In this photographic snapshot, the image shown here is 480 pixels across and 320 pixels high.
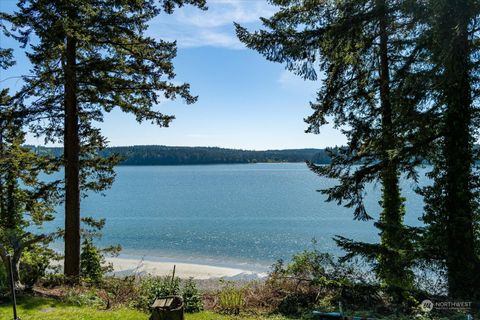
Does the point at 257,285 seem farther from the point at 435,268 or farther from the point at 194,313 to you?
the point at 435,268

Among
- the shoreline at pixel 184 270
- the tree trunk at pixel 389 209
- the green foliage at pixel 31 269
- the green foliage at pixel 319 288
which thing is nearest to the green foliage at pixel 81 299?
the green foliage at pixel 31 269

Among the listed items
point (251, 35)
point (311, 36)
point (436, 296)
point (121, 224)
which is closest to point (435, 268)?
point (436, 296)

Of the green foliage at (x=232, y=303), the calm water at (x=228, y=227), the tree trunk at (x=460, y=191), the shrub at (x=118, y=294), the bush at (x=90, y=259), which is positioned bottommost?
the calm water at (x=228, y=227)

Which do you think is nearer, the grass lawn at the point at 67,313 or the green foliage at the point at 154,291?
the grass lawn at the point at 67,313

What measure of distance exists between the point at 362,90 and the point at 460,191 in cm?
443

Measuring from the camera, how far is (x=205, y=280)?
2262cm

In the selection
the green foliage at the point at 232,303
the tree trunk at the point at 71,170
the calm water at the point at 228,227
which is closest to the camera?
the green foliage at the point at 232,303

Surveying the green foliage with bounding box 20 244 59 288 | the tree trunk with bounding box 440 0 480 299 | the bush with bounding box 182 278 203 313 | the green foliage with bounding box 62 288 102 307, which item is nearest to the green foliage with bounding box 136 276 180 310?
the bush with bounding box 182 278 203 313

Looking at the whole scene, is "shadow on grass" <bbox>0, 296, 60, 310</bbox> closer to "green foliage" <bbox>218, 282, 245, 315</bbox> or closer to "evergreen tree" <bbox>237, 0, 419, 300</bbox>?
"green foliage" <bbox>218, 282, 245, 315</bbox>

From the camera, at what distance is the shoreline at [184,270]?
24.2m

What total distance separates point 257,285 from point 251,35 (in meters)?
6.41

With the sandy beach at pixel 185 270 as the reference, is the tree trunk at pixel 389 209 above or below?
above

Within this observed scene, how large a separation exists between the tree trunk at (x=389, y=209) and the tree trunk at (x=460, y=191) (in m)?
1.00

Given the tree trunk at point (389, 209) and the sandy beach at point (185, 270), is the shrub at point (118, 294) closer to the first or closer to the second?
the tree trunk at point (389, 209)
